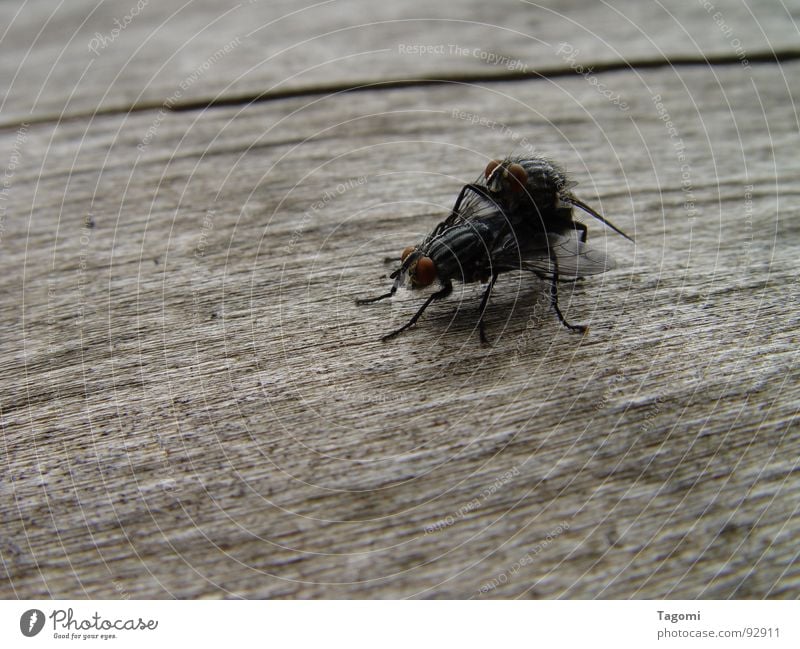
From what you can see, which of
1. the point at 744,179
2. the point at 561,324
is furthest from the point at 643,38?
the point at 561,324

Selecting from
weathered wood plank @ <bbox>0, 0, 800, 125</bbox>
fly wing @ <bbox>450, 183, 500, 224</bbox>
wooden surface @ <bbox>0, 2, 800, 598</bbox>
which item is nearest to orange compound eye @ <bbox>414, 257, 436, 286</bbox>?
wooden surface @ <bbox>0, 2, 800, 598</bbox>

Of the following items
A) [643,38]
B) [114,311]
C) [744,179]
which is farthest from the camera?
[643,38]

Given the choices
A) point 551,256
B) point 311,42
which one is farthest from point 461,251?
point 311,42

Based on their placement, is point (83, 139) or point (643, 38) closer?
point (83, 139)

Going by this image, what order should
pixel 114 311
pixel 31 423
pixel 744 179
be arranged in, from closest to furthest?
pixel 31 423, pixel 114 311, pixel 744 179

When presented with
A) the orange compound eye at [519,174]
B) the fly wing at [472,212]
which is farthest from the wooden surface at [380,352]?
the orange compound eye at [519,174]

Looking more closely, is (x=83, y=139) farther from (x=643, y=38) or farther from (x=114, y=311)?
(x=643, y=38)
